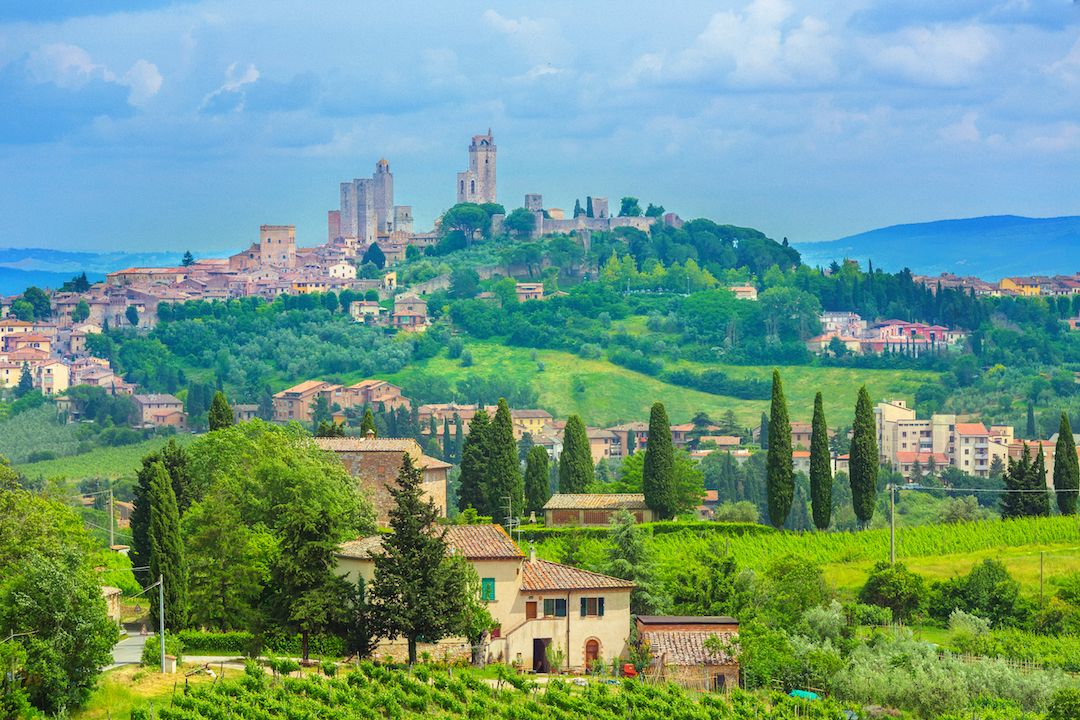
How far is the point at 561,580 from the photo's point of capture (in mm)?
36656

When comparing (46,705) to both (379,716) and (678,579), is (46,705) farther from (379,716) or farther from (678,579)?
(678,579)

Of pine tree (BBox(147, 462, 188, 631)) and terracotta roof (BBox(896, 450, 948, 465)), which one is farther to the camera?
terracotta roof (BBox(896, 450, 948, 465))

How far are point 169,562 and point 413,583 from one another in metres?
6.13

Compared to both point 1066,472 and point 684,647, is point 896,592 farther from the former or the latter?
point 1066,472

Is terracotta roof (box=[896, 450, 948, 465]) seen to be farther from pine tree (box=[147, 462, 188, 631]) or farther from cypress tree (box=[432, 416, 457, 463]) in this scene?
pine tree (box=[147, 462, 188, 631])

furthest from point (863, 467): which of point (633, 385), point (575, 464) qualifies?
point (633, 385)

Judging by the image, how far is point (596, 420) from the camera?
402 ft

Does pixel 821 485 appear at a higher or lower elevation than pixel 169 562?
higher

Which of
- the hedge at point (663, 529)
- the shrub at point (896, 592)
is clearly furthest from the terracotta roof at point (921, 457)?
the shrub at point (896, 592)

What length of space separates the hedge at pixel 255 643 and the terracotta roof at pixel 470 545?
195 centimetres

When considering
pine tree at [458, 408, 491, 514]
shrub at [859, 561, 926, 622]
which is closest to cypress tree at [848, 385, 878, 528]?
shrub at [859, 561, 926, 622]

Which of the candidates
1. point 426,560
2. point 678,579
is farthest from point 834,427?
point 426,560

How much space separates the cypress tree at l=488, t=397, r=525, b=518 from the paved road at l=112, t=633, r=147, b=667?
17819 mm

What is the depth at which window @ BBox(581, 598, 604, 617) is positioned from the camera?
36.4 metres
